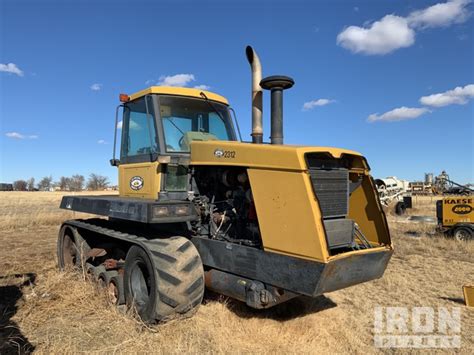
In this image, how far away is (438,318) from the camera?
5223 millimetres

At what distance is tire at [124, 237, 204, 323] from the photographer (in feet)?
15.0

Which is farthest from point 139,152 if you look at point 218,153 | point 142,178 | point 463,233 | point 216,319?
point 463,233

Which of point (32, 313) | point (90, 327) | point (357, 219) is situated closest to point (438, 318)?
point (357, 219)

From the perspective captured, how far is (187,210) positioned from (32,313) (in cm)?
254

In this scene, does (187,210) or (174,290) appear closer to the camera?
(174,290)

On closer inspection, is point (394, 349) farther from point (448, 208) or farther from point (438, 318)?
point (448, 208)

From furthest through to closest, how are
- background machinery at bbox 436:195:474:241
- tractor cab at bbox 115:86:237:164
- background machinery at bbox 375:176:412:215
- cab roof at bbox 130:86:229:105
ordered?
background machinery at bbox 375:176:412:215 → background machinery at bbox 436:195:474:241 → cab roof at bbox 130:86:229:105 → tractor cab at bbox 115:86:237:164

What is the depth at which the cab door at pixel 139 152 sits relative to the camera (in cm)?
548

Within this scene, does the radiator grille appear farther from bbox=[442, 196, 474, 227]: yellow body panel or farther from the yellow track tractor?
bbox=[442, 196, 474, 227]: yellow body panel

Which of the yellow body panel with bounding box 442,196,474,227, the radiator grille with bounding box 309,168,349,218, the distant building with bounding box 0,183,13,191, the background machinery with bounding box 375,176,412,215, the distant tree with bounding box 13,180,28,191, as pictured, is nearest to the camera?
the radiator grille with bounding box 309,168,349,218

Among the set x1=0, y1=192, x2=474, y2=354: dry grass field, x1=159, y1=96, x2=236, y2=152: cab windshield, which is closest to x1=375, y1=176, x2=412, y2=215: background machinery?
x1=0, y1=192, x2=474, y2=354: dry grass field

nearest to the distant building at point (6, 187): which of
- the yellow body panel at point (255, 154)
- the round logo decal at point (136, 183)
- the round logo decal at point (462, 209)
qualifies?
the round logo decal at point (462, 209)

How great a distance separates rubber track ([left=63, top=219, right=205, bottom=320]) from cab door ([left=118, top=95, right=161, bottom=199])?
2.93ft

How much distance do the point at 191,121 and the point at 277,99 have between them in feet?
4.72
